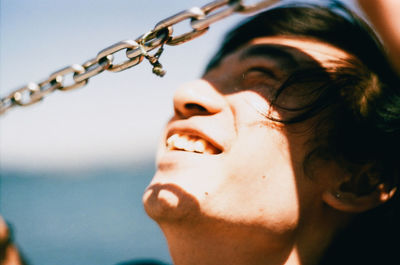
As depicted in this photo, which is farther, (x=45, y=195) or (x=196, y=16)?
(x=45, y=195)

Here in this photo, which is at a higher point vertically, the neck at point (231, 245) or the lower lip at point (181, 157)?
the lower lip at point (181, 157)

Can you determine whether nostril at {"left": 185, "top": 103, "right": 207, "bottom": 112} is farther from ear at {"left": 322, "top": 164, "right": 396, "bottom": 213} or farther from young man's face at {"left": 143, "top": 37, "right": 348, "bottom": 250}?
ear at {"left": 322, "top": 164, "right": 396, "bottom": 213}

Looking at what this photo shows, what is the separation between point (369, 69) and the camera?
0.83 metres

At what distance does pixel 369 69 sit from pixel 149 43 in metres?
0.50

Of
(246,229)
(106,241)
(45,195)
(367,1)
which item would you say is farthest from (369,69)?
(45,195)

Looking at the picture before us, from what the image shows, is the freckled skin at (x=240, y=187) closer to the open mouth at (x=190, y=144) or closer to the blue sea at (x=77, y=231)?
the open mouth at (x=190, y=144)

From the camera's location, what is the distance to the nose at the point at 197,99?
2.48 feet

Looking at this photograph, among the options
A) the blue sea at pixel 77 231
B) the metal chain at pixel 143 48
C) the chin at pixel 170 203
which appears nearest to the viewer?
the metal chain at pixel 143 48

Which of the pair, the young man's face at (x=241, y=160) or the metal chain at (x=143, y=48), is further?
the young man's face at (x=241, y=160)

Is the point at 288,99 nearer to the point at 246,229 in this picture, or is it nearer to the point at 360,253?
the point at 246,229

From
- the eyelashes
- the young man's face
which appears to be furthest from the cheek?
the eyelashes

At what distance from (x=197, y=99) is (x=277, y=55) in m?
0.20

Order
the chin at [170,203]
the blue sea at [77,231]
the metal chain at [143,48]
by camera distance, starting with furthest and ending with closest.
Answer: the blue sea at [77,231], the chin at [170,203], the metal chain at [143,48]

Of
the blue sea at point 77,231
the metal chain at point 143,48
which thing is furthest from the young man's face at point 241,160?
the blue sea at point 77,231
